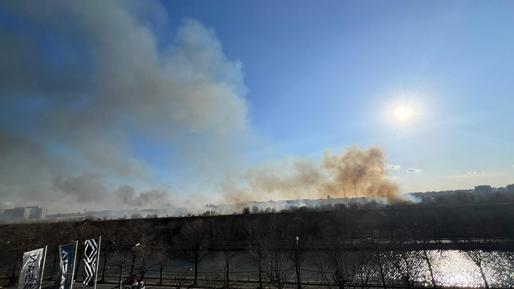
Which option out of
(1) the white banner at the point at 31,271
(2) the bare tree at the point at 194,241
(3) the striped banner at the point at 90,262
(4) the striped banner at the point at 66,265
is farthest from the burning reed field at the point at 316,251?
(1) the white banner at the point at 31,271

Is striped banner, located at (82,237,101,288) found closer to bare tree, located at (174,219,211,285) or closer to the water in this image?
the water

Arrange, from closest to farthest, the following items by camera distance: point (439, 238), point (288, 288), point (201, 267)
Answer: point (288, 288) → point (201, 267) → point (439, 238)

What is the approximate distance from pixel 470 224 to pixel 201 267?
73972 millimetres

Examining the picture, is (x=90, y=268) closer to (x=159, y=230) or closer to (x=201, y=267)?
(x=201, y=267)

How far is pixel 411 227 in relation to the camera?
81688 millimetres

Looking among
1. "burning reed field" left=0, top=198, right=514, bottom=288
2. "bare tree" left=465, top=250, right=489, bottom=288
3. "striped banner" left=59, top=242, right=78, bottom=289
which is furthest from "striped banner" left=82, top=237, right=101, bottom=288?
"bare tree" left=465, top=250, right=489, bottom=288

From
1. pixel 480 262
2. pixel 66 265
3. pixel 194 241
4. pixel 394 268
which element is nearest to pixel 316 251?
pixel 394 268

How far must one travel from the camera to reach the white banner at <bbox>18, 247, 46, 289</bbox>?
14.7m

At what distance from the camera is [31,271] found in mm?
15156

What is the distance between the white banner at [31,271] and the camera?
48.1ft

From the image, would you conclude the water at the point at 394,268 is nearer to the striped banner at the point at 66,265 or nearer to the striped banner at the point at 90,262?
the striped banner at the point at 90,262

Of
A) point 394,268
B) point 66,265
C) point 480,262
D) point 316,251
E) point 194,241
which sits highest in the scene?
point 66,265

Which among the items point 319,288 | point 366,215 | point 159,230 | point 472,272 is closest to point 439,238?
point 366,215

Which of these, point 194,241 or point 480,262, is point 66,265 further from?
point 194,241
